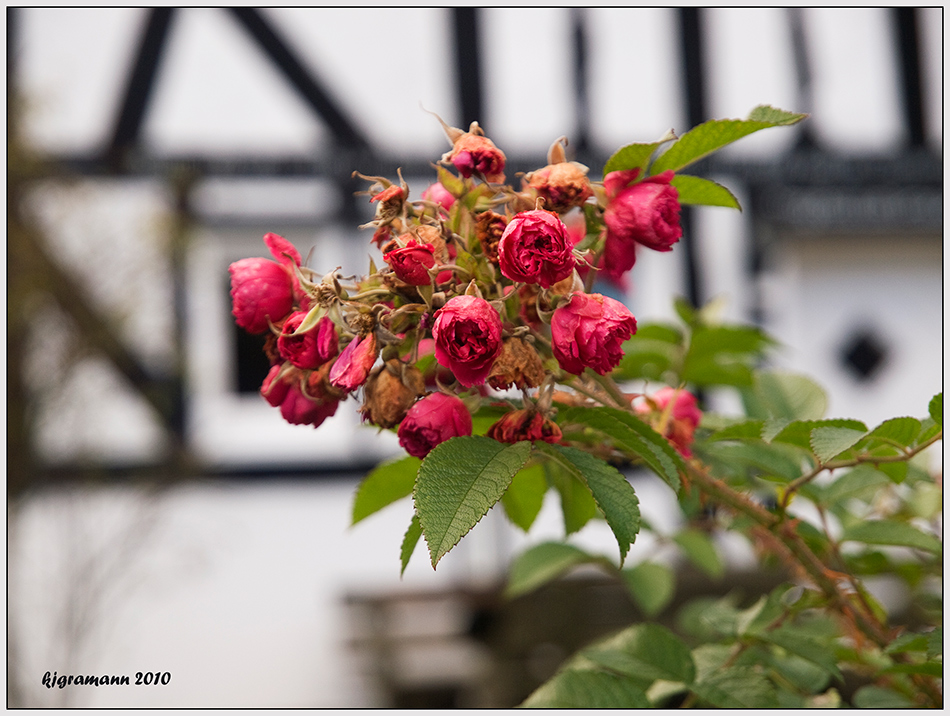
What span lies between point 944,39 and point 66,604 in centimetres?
296

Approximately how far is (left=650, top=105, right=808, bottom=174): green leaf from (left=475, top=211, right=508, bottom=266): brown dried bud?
11 centimetres

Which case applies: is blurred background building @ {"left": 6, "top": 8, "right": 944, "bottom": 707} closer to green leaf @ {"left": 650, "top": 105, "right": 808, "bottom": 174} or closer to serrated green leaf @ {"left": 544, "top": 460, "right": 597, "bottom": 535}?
serrated green leaf @ {"left": 544, "top": 460, "right": 597, "bottom": 535}

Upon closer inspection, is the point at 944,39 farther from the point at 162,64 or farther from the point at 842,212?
the point at 162,64

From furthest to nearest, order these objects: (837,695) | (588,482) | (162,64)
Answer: (162,64) < (837,695) < (588,482)

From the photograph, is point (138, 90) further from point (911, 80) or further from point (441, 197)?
point (911, 80)

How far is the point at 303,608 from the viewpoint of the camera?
119 inches

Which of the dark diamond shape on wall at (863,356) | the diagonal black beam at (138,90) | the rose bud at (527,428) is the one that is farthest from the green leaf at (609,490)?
the dark diamond shape on wall at (863,356)

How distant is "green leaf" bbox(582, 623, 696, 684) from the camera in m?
0.43

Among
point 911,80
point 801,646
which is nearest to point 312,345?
point 801,646

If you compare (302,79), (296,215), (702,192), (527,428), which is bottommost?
(527,428)

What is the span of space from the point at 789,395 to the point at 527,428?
13.2 inches

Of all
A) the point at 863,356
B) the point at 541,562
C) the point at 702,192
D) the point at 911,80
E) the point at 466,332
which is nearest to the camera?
the point at 466,332

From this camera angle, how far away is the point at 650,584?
0.65 metres

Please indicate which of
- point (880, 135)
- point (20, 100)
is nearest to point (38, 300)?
point (20, 100)
